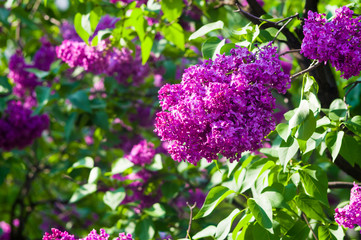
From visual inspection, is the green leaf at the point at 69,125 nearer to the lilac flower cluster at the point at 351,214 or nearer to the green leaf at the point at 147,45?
the green leaf at the point at 147,45

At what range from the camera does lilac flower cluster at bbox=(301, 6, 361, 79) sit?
1.24m

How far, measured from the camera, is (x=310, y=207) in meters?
1.44

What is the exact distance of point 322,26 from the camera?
124 centimetres

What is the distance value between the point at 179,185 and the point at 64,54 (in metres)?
0.90

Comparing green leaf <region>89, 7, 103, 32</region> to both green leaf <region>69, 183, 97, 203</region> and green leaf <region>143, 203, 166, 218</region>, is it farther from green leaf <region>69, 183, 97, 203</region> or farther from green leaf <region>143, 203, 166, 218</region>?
green leaf <region>143, 203, 166, 218</region>

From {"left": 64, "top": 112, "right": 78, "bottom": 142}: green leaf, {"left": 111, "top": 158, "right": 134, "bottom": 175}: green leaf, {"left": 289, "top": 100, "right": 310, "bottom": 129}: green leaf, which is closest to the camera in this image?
{"left": 289, "top": 100, "right": 310, "bottom": 129}: green leaf

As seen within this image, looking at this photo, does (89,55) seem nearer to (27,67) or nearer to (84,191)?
(84,191)

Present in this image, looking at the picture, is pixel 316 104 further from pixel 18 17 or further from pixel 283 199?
pixel 18 17

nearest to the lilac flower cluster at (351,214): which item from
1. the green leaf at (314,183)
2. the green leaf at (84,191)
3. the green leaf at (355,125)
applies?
the green leaf at (314,183)

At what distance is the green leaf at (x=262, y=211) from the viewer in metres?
1.20

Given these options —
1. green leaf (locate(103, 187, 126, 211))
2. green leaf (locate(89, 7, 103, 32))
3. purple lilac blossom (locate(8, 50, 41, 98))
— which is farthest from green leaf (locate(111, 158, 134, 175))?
purple lilac blossom (locate(8, 50, 41, 98))

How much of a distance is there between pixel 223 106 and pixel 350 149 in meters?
0.55

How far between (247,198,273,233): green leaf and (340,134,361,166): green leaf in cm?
39

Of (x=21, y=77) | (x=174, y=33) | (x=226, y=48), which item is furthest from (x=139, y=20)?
(x=21, y=77)
